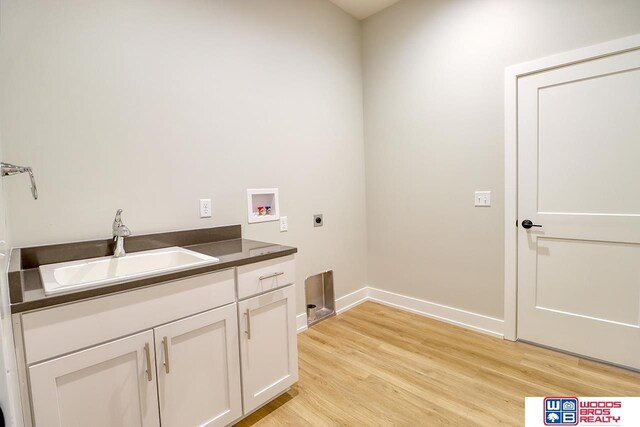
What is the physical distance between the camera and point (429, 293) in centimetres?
290

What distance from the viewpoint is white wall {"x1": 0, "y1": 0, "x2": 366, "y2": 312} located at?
1.49m

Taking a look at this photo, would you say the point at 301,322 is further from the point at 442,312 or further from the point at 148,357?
the point at 148,357


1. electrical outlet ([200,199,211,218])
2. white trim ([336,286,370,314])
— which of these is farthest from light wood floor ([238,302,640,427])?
electrical outlet ([200,199,211,218])

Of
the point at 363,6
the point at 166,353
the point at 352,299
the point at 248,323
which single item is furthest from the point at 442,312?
the point at 363,6

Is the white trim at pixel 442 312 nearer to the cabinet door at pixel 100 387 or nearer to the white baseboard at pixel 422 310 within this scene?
the white baseboard at pixel 422 310

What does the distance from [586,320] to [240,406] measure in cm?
225

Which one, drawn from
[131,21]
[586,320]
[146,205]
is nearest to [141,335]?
[146,205]

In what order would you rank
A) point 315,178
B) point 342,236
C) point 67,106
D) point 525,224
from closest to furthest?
point 67,106
point 525,224
point 315,178
point 342,236

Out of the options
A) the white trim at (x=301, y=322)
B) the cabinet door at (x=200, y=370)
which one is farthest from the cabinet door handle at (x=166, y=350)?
the white trim at (x=301, y=322)

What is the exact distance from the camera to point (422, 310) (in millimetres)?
2957

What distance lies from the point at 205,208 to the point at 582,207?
2453mm

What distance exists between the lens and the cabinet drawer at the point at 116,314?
3.47ft

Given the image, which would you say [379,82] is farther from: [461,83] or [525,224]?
[525,224]

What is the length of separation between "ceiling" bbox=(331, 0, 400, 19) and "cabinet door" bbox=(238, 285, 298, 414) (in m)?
2.54
